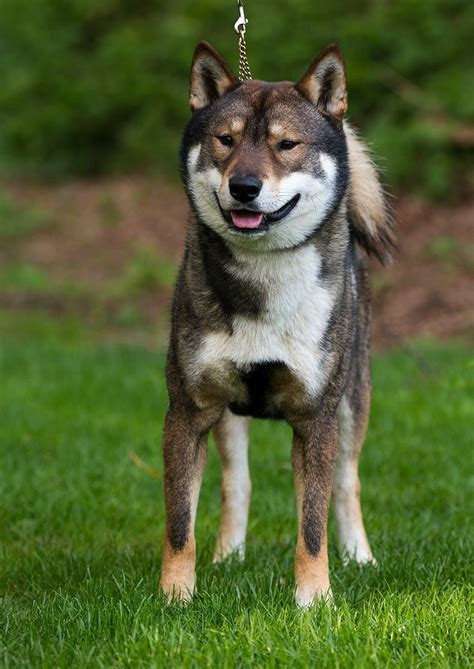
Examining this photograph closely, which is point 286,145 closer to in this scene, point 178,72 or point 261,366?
point 261,366

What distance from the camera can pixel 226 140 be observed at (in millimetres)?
4004

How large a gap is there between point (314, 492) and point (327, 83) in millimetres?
1482

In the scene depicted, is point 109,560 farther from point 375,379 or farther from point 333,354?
point 375,379

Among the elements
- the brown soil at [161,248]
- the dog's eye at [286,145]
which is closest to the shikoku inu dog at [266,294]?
the dog's eye at [286,145]

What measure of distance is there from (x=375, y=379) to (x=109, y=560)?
421cm

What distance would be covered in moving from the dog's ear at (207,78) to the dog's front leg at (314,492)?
123cm

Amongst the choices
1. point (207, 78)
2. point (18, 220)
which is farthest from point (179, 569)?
point (18, 220)

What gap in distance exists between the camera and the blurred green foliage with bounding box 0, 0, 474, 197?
46.5 feet

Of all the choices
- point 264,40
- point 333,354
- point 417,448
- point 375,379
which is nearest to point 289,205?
point 333,354

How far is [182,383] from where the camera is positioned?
13.6 ft

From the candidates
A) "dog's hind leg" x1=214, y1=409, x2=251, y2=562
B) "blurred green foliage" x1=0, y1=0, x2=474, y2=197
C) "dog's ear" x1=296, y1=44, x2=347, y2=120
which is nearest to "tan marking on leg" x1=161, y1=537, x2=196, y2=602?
"dog's hind leg" x1=214, y1=409, x2=251, y2=562

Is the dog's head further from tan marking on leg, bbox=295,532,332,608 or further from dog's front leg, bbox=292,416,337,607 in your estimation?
tan marking on leg, bbox=295,532,332,608

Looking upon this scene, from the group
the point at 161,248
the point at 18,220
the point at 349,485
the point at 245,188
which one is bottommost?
the point at 18,220

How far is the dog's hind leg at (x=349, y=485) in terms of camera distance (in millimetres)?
4934
